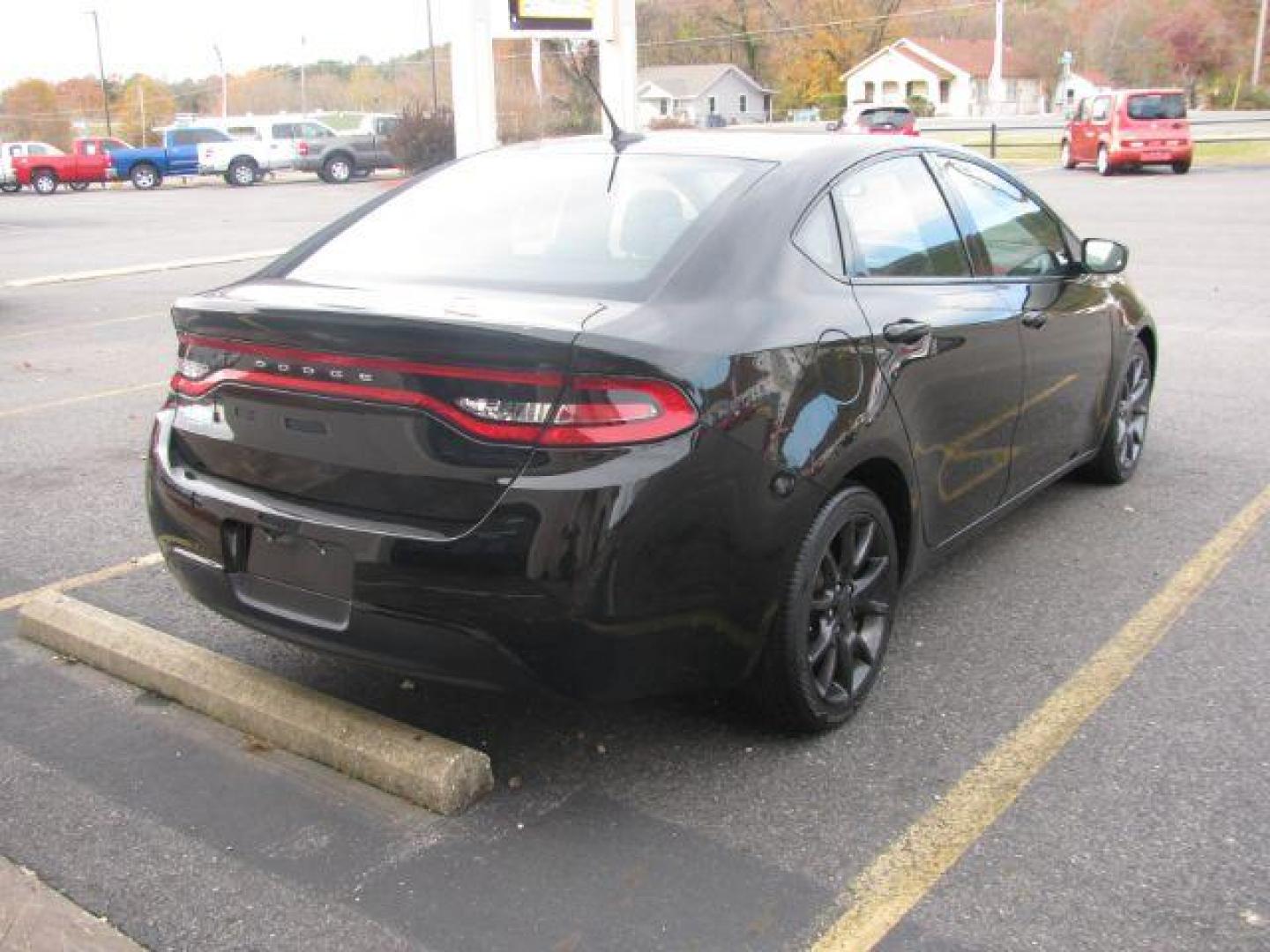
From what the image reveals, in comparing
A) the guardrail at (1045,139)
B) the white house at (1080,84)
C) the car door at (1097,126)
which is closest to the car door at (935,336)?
the car door at (1097,126)

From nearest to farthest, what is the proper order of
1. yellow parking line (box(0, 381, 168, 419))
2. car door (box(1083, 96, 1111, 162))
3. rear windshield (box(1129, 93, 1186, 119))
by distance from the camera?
yellow parking line (box(0, 381, 168, 419)), rear windshield (box(1129, 93, 1186, 119)), car door (box(1083, 96, 1111, 162))

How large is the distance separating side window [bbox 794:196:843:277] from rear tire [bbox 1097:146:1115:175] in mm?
25822

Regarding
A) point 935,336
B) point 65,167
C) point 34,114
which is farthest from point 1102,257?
point 34,114

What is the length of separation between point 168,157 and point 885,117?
887 inches

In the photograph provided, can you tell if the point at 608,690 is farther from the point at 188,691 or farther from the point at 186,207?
the point at 186,207

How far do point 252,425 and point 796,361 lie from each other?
138 cm

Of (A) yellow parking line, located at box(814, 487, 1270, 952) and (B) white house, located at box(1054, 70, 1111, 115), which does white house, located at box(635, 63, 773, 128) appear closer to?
(B) white house, located at box(1054, 70, 1111, 115)

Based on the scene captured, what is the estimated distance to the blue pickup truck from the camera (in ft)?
127

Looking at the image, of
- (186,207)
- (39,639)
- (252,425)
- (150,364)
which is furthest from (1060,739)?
(186,207)

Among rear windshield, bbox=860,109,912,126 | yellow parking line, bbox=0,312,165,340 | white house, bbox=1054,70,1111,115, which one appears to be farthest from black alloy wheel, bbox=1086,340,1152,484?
white house, bbox=1054,70,1111,115

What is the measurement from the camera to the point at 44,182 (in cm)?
3728

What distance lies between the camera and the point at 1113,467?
552cm

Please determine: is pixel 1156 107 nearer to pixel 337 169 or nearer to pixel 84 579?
pixel 337 169

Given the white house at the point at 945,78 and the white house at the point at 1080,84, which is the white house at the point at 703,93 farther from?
the white house at the point at 1080,84
